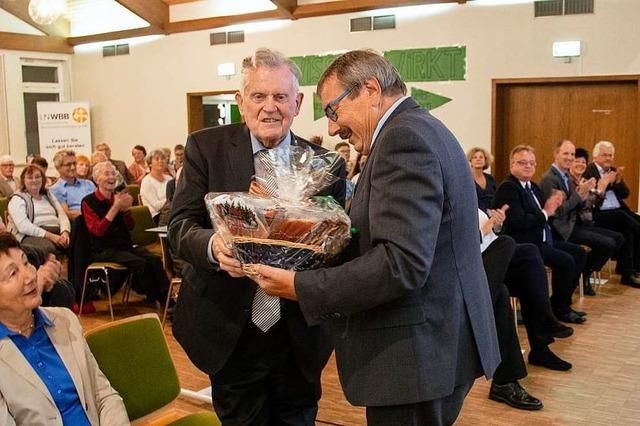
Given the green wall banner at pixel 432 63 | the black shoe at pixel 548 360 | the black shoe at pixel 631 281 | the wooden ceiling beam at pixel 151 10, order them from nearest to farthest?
the black shoe at pixel 548 360 < the black shoe at pixel 631 281 < the green wall banner at pixel 432 63 < the wooden ceiling beam at pixel 151 10

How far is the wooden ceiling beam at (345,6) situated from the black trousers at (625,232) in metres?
3.41

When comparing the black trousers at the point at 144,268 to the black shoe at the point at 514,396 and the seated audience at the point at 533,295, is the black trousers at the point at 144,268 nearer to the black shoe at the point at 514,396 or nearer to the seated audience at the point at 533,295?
the seated audience at the point at 533,295

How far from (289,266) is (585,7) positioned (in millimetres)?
7603

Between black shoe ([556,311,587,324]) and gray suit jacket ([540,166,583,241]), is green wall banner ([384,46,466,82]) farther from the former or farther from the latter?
black shoe ([556,311,587,324])

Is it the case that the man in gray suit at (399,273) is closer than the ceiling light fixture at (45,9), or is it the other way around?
the man in gray suit at (399,273)

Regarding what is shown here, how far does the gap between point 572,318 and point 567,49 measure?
155 inches

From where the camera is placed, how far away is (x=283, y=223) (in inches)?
60.4

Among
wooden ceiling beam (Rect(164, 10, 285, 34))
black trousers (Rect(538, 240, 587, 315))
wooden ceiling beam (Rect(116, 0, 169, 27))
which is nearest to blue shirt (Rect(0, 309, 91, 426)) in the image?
black trousers (Rect(538, 240, 587, 315))

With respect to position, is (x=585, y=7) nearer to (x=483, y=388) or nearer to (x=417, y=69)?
(x=417, y=69)

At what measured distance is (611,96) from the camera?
824cm

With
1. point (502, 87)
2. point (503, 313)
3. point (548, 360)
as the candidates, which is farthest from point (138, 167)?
point (503, 313)

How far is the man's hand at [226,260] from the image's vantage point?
1654 millimetres

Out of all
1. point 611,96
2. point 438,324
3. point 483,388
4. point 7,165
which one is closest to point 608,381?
point 483,388

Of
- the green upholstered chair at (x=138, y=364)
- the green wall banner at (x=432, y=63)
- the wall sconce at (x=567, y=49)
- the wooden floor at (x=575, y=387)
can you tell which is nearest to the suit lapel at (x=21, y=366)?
the green upholstered chair at (x=138, y=364)
